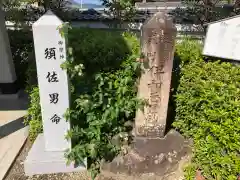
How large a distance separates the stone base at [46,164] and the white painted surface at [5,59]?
242 centimetres

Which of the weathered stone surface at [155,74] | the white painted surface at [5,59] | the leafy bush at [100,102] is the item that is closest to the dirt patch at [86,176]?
the leafy bush at [100,102]

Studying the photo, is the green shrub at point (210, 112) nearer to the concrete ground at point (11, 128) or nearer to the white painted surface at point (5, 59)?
the concrete ground at point (11, 128)

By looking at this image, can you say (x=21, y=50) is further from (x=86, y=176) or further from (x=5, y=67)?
(x=86, y=176)

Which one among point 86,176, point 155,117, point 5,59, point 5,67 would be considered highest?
point 5,59

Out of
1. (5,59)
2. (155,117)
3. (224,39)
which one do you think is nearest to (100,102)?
(155,117)

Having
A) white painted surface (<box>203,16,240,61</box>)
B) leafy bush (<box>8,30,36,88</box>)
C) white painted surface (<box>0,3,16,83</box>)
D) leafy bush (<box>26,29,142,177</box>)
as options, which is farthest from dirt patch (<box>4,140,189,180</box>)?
leafy bush (<box>8,30,36,88</box>)

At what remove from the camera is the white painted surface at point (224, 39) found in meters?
3.26

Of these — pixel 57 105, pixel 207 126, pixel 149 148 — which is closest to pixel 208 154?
pixel 207 126

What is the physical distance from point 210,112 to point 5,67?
4.08 meters

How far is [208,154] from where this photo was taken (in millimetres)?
2934

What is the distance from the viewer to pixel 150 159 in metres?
3.27

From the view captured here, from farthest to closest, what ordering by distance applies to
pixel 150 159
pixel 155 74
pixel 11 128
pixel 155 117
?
pixel 11 128
pixel 155 117
pixel 150 159
pixel 155 74

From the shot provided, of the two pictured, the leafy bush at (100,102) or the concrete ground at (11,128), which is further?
the concrete ground at (11,128)

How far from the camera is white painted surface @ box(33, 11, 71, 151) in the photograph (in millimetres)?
2613
